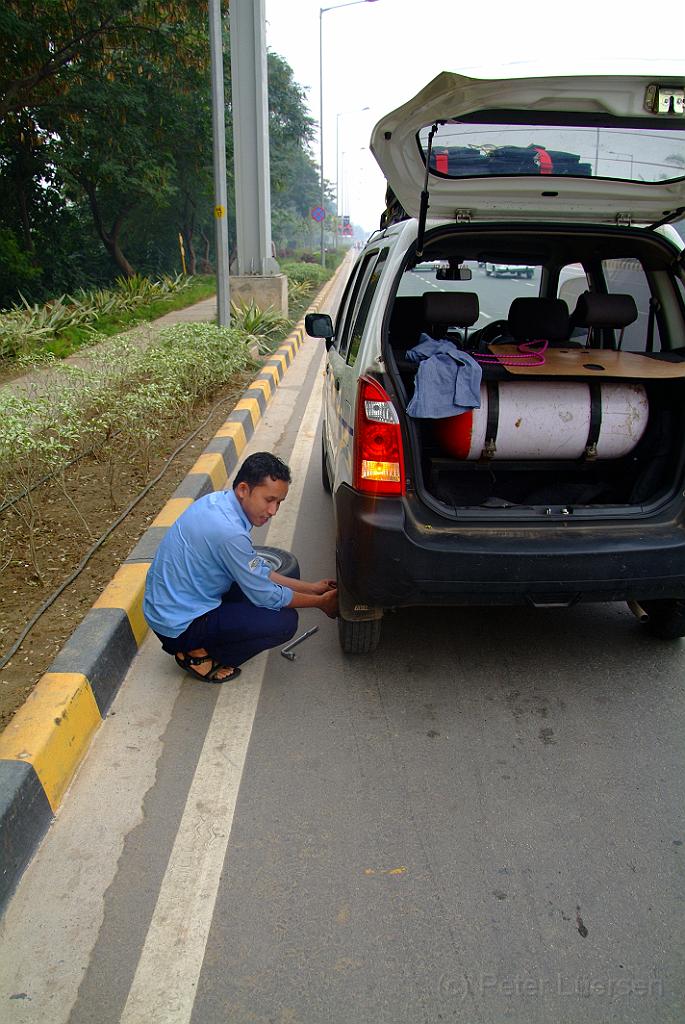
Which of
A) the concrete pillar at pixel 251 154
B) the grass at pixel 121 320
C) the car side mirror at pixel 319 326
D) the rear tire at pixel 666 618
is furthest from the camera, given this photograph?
the concrete pillar at pixel 251 154

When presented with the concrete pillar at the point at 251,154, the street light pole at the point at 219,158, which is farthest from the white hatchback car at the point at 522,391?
the concrete pillar at the point at 251,154

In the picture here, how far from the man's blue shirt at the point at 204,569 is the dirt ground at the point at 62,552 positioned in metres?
0.55

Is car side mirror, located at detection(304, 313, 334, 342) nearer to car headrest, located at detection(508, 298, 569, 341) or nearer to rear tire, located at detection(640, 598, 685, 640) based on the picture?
car headrest, located at detection(508, 298, 569, 341)

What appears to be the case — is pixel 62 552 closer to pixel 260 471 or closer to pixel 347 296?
pixel 260 471

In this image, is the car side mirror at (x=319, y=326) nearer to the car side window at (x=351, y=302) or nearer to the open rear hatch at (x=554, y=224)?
the car side window at (x=351, y=302)

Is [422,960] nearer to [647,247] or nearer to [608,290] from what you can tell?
[647,247]

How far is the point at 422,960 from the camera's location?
6.54 feet

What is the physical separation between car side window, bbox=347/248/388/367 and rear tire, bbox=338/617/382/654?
1166mm

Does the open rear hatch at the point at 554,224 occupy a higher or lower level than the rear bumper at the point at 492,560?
higher

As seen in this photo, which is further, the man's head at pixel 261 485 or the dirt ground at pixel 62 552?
the dirt ground at pixel 62 552

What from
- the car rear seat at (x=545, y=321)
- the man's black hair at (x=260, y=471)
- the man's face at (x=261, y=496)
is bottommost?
the man's face at (x=261, y=496)

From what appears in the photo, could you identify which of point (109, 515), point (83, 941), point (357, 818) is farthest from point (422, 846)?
point (109, 515)

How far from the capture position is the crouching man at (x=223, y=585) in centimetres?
299

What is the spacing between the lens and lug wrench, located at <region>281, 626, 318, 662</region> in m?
3.46
